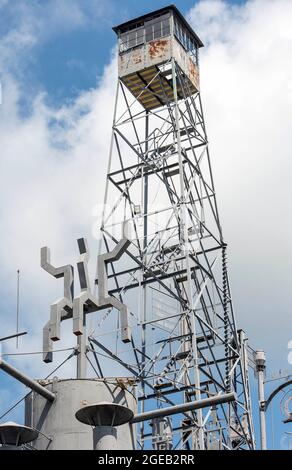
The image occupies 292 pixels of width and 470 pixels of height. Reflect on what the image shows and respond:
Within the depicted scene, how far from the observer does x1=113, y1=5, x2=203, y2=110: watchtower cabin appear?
171ft

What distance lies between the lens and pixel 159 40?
5228 cm

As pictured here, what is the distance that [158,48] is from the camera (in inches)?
2051

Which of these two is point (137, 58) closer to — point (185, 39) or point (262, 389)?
point (185, 39)

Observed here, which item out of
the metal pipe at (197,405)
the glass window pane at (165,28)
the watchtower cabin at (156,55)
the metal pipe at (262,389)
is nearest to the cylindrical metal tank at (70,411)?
the metal pipe at (197,405)

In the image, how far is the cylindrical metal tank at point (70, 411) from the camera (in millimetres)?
26266

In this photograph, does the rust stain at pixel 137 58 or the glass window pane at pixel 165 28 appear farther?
the glass window pane at pixel 165 28

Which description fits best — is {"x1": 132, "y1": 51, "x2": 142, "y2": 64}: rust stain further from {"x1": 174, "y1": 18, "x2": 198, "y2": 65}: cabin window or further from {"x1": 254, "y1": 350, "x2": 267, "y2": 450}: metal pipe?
{"x1": 254, "y1": 350, "x2": 267, "y2": 450}: metal pipe

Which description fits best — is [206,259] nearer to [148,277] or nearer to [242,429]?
[148,277]

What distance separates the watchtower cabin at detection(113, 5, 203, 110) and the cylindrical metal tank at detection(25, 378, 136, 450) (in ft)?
86.1

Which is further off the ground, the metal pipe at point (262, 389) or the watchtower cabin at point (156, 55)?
the watchtower cabin at point (156, 55)

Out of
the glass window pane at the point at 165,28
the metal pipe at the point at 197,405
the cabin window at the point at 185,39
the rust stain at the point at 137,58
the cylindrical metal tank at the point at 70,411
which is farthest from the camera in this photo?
the cabin window at the point at 185,39

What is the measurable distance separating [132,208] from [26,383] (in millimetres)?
28631

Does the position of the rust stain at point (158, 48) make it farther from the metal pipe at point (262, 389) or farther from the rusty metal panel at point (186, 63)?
the metal pipe at point (262, 389)

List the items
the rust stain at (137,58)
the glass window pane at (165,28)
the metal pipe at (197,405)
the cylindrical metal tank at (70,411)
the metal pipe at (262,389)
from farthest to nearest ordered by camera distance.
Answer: the glass window pane at (165,28) → the rust stain at (137,58) → the metal pipe at (262,389) → the cylindrical metal tank at (70,411) → the metal pipe at (197,405)
